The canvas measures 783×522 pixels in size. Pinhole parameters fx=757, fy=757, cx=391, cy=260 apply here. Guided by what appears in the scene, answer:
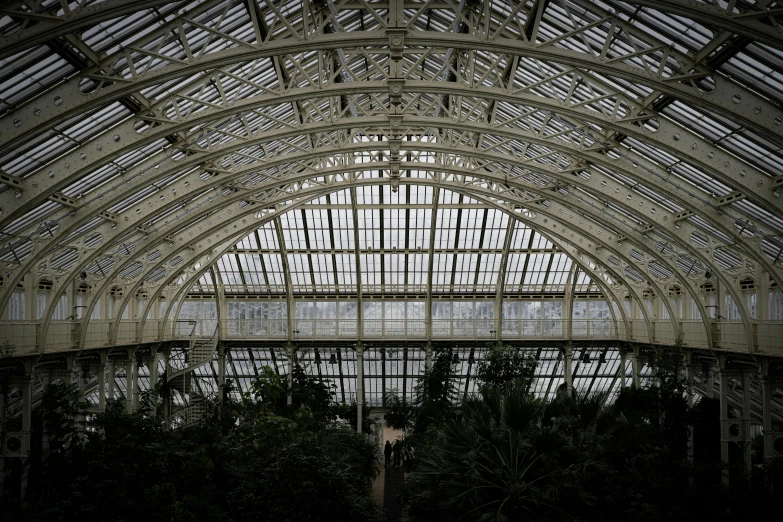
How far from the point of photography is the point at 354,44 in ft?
54.3

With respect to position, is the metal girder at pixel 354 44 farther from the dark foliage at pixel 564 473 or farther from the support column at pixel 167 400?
the support column at pixel 167 400

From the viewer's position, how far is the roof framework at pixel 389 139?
53.3ft

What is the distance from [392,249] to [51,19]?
32.6m

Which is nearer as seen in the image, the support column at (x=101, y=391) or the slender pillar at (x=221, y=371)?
the support column at (x=101, y=391)

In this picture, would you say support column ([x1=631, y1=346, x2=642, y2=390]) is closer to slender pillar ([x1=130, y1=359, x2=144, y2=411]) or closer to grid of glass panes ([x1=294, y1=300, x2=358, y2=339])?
grid of glass panes ([x1=294, y1=300, x2=358, y2=339])

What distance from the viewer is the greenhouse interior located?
16594 millimetres

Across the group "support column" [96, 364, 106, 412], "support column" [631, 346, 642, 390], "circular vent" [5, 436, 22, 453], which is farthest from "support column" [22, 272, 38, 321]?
"support column" [631, 346, 642, 390]

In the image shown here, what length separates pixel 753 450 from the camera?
31781 millimetres

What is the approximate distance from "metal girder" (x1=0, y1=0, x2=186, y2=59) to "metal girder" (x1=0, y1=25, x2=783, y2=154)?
9.60ft

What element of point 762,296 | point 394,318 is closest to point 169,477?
point 762,296

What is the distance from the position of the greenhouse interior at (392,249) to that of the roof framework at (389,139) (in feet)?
Answer: 0.37

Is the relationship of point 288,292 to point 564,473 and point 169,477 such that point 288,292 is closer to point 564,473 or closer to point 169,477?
point 169,477

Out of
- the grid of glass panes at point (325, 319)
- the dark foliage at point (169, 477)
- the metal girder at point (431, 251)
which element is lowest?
the dark foliage at point (169, 477)

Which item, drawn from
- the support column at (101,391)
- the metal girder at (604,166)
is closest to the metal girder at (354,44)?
the metal girder at (604,166)
